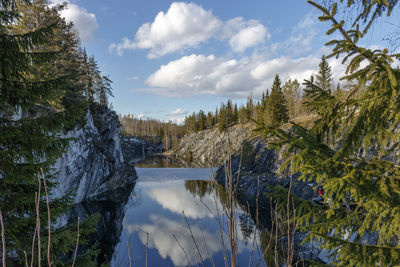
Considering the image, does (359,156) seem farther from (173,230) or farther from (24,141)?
(173,230)

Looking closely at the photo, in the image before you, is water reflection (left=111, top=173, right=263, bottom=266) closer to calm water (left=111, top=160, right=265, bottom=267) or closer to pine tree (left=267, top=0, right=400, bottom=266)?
calm water (left=111, top=160, right=265, bottom=267)

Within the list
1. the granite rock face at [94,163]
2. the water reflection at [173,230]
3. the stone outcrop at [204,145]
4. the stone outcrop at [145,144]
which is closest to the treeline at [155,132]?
the stone outcrop at [145,144]

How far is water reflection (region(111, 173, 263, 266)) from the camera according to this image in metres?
16.0

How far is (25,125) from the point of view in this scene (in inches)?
190

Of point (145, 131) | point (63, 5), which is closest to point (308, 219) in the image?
point (63, 5)

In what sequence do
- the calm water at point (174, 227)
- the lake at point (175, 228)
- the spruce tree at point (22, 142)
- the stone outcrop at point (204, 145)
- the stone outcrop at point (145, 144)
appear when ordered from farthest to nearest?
the stone outcrop at point (145, 144) → the stone outcrop at point (204, 145) → the calm water at point (174, 227) → the lake at point (175, 228) → the spruce tree at point (22, 142)

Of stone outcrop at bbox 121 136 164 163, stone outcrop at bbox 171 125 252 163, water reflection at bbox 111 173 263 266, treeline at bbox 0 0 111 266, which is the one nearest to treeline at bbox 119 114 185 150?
stone outcrop at bbox 121 136 164 163

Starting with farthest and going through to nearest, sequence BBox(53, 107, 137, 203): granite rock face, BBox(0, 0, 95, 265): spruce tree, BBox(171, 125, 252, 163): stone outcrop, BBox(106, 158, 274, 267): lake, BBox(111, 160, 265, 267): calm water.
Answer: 1. BBox(171, 125, 252, 163): stone outcrop
2. BBox(53, 107, 137, 203): granite rock face
3. BBox(111, 160, 265, 267): calm water
4. BBox(106, 158, 274, 267): lake
5. BBox(0, 0, 95, 265): spruce tree

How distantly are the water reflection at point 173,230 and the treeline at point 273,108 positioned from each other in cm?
796

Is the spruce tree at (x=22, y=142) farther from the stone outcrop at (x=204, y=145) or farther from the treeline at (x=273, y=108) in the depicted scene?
the stone outcrop at (x=204, y=145)

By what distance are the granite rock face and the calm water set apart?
4.04 m

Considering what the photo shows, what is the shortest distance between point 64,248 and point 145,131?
12001 centimetres

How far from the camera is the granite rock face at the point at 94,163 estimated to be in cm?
1949

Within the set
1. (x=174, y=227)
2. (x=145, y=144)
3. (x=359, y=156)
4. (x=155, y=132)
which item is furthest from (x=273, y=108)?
(x=155, y=132)
